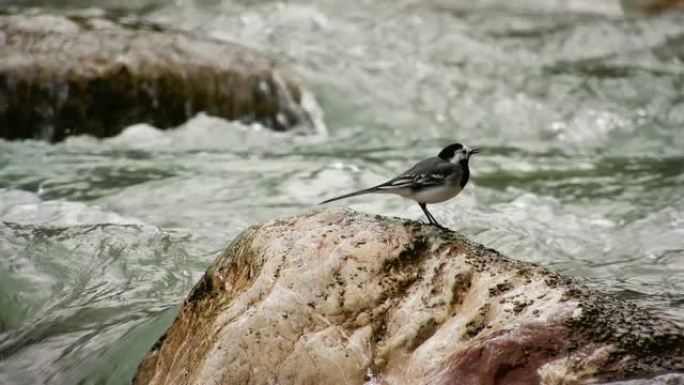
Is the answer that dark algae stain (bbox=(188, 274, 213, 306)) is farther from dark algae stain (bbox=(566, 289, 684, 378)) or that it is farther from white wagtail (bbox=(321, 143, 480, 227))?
dark algae stain (bbox=(566, 289, 684, 378))

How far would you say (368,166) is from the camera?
28.6 feet

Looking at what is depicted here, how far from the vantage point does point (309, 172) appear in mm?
8453

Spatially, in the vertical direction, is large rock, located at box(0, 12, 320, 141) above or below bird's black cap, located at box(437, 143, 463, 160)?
below

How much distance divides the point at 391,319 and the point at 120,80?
230 inches

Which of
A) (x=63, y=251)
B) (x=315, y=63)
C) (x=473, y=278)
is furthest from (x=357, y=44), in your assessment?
(x=473, y=278)

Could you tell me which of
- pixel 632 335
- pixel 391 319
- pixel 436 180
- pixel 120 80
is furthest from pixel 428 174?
pixel 120 80

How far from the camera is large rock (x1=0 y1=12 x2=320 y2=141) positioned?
9.05 m

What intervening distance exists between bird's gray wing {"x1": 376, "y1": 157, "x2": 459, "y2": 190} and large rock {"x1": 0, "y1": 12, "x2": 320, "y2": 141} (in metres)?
4.91

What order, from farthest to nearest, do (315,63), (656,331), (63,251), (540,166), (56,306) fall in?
1. (315,63)
2. (540,166)
3. (63,251)
4. (56,306)
5. (656,331)

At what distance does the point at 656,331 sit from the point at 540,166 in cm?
542

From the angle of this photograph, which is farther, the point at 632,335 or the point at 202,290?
the point at 202,290

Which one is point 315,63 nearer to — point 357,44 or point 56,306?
point 357,44

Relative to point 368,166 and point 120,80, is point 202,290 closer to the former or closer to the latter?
point 368,166

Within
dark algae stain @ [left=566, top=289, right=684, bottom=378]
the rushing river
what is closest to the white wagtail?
the rushing river
